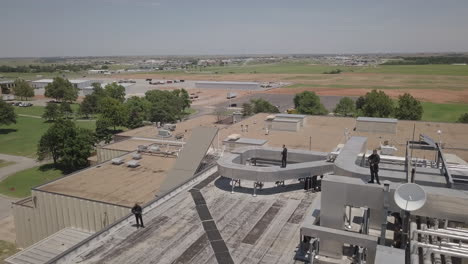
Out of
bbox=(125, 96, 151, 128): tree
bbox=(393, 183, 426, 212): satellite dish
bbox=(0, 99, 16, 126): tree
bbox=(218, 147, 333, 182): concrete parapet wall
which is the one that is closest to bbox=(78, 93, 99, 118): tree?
bbox=(0, 99, 16, 126): tree

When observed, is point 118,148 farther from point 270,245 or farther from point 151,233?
point 270,245

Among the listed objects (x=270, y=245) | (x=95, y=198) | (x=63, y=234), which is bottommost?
(x=63, y=234)

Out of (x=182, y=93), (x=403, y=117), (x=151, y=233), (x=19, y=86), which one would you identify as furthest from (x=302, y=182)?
(x=19, y=86)

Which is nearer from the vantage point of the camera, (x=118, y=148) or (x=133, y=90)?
(x=118, y=148)

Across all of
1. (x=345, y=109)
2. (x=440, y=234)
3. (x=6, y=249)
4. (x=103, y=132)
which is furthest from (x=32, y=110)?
(x=440, y=234)

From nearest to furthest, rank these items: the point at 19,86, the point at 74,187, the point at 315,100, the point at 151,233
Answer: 1. the point at 151,233
2. the point at 74,187
3. the point at 315,100
4. the point at 19,86

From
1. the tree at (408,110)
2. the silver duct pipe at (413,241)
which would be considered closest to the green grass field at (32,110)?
the tree at (408,110)

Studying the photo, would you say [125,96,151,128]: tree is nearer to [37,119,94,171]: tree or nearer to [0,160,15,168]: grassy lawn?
[37,119,94,171]: tree

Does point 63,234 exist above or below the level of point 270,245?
below

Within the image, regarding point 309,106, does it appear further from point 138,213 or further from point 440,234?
point 440,234
